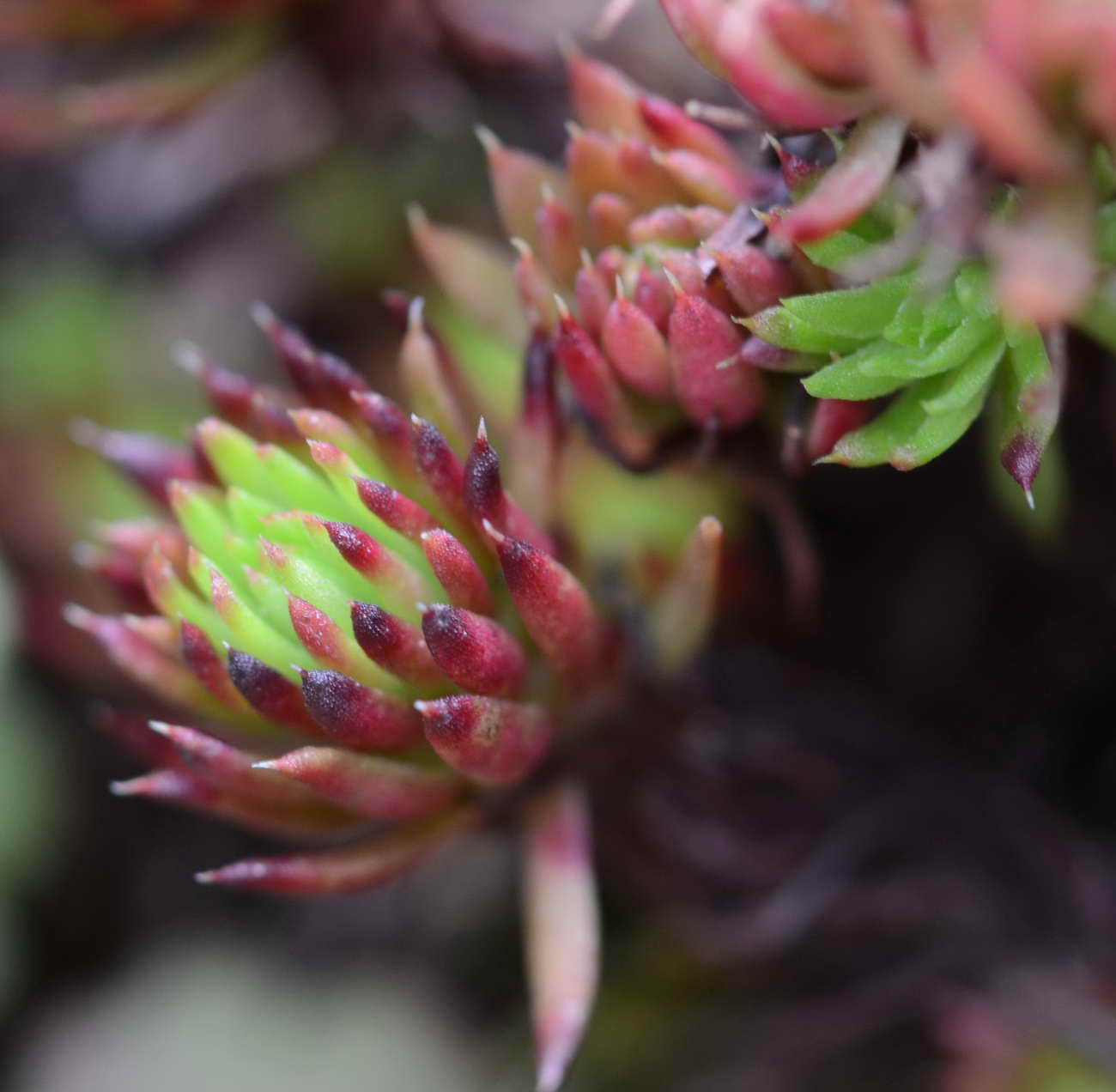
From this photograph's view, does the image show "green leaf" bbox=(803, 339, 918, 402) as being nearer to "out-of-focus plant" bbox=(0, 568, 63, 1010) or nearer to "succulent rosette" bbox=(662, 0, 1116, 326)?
"succulent rosette" bbox=(662, 0, 1116, 326)

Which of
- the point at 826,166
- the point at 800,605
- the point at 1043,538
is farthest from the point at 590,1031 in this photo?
the point at 826,166

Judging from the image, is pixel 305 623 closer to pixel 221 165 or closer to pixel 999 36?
pixel 999 36

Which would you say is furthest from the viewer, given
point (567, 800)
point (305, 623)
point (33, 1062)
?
point (33, 1062)

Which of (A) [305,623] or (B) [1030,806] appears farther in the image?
(B) [1030,806]

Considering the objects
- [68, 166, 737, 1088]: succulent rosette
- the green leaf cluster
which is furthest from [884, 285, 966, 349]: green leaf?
[68, 166, 737, 1088]: succulent rosette

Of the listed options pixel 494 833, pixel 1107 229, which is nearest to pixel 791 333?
pixel 1107 229

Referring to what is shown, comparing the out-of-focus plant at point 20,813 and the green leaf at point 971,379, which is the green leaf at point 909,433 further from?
the out-of-focus plant at point 20,813

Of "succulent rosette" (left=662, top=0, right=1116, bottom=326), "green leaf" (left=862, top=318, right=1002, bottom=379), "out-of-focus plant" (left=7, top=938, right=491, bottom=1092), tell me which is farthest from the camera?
"out-of-focus plant" (left=7, top=938, right=491, bottom=1092)
